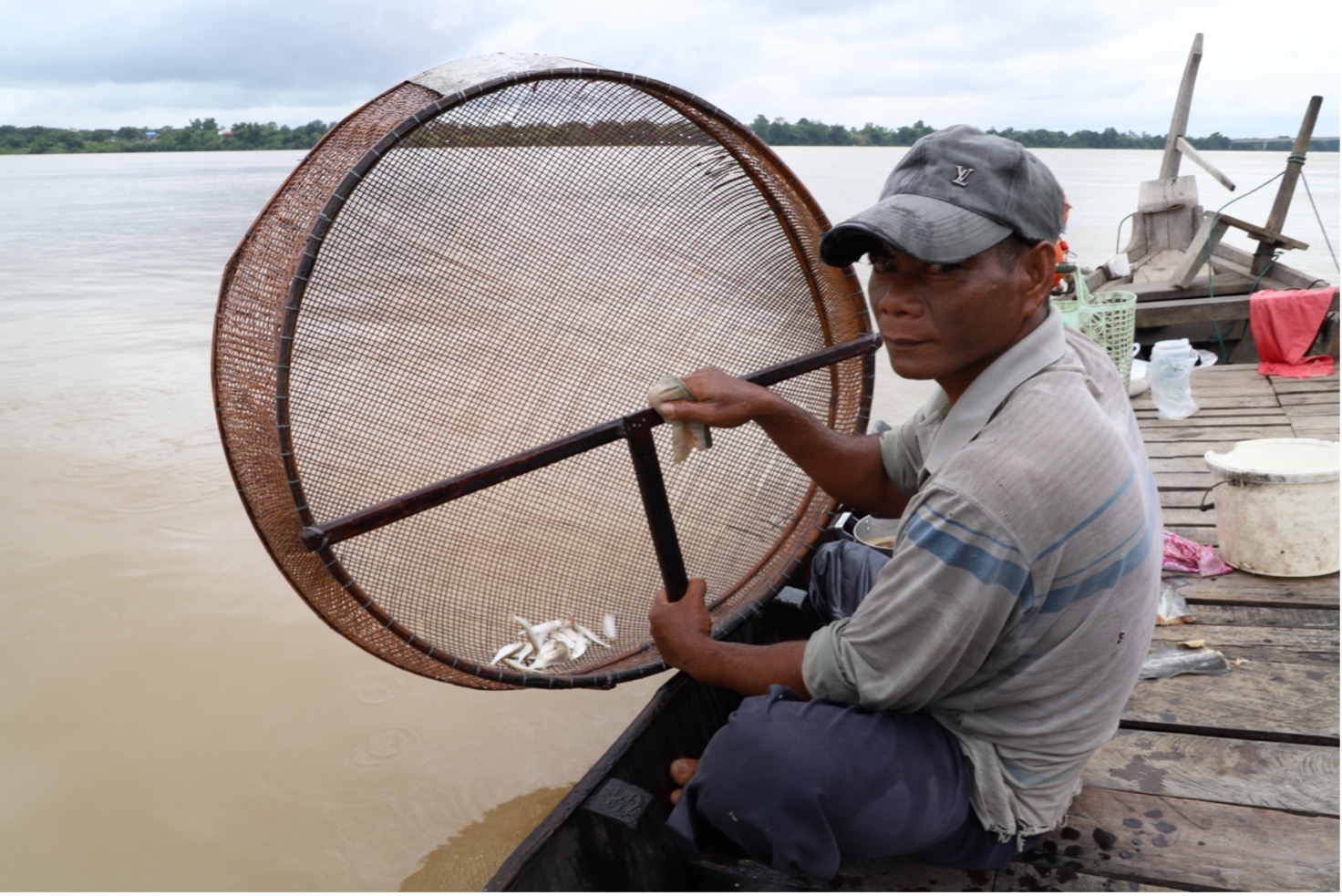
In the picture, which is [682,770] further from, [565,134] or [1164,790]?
[565,134]

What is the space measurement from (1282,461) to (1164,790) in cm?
134

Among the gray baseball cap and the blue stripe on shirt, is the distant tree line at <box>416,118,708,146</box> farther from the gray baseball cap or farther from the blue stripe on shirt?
the blue stripe on shirt

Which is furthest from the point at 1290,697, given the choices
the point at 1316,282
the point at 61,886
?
the point at 1316,282

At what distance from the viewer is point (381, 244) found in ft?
5.86

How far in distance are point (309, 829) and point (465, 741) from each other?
54cm

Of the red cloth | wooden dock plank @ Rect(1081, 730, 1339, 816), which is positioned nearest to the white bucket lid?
wooden dock plank @ Rect(1081, 730, 1339, 816)

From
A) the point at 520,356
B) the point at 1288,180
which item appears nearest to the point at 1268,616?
the point at 520,356

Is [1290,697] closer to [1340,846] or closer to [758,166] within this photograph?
[1340,846]

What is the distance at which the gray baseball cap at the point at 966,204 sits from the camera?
1.31 meters

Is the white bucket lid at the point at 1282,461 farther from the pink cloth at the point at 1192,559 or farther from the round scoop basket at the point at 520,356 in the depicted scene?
the round scoop basket at the point at 520,356

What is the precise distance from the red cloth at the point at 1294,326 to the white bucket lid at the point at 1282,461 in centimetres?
251

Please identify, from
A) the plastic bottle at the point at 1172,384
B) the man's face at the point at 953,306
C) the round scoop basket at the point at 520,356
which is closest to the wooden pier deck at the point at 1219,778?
the round scoop basket at the point at 520,356

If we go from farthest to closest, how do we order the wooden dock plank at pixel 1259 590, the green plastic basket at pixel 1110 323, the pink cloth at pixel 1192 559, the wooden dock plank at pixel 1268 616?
the green plastic basket at pixel 1110 323 < the pink cloth at pixel 1192 559 < the wooden dock plank at pixel 1259 590 < the wooden dock plank at pixel 1268 616

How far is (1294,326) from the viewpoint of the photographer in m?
4.86
